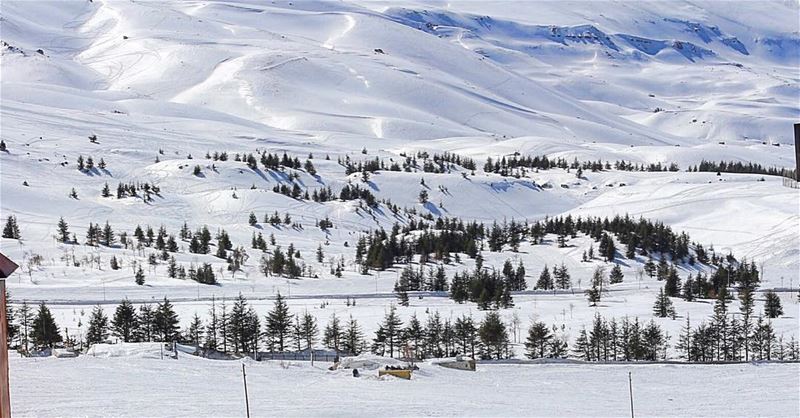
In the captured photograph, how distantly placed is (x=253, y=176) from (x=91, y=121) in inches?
1804

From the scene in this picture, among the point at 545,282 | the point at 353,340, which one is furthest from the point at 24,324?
the point at 545,282

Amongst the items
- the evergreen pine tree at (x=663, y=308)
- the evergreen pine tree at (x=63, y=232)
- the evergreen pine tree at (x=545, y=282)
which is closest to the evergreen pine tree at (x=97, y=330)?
the evergreen pine tree at (x=663, y=308)

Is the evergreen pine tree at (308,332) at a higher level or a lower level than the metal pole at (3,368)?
lower

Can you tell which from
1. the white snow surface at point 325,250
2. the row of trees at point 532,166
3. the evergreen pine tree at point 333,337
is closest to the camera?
the white snow surface at point 325,250

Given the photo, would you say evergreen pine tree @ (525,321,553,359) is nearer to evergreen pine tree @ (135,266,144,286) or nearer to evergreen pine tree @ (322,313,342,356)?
evergreen pine tree @ (322,313,342,356)

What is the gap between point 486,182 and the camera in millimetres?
121438

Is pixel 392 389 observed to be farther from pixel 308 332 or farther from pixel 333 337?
pixel 333 337

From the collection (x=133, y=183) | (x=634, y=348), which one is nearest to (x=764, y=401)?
(x=634, y=348)

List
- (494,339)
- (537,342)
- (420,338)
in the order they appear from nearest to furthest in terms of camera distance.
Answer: (494,339) < (537,342) < (420,338)

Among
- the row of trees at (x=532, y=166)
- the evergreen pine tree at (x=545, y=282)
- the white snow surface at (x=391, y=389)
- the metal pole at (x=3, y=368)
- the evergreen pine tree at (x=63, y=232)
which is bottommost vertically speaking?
the white snow surface at (x=391, y=389)

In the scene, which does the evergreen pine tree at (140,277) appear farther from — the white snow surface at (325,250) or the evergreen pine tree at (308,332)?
the evergreen pine tree at (308,332)

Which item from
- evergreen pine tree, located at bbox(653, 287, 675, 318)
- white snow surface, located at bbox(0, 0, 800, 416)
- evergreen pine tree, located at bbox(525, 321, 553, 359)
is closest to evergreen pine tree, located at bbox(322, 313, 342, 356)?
white snow surface, located at bbox(0, 0, 800, 416)

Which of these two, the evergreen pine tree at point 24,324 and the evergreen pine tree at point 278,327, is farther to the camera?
the evergreen pine tree at point 278,327

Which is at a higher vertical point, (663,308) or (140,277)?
(140,277)
